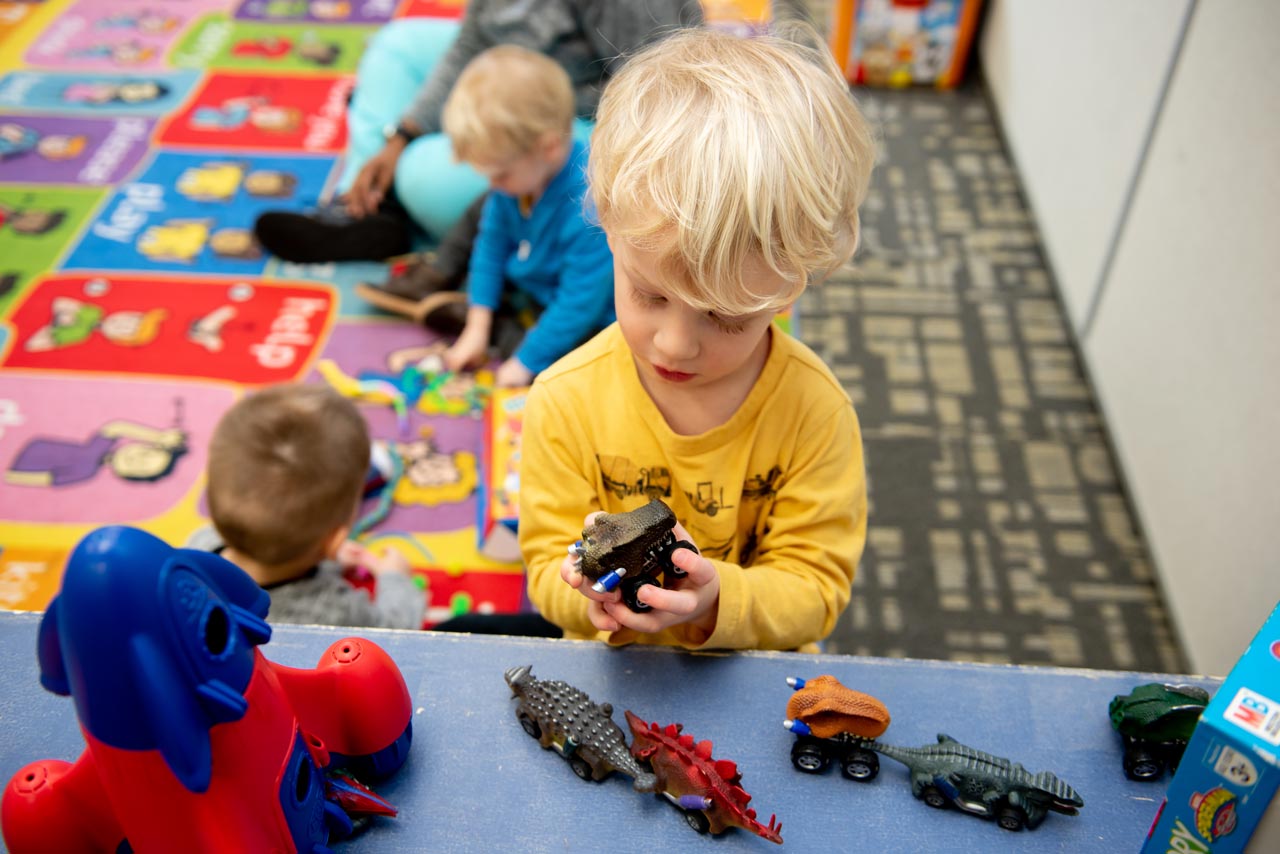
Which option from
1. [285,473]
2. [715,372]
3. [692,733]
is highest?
[715,372]

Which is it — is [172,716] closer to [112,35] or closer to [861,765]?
[861,765]

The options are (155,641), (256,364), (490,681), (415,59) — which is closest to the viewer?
(155,641)

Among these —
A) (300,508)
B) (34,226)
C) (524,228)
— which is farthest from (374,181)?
(300,508)

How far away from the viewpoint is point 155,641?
493 mm

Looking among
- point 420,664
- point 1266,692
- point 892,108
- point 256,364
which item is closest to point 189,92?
point 256,364

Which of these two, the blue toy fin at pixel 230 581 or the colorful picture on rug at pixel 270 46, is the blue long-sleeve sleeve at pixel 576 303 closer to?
the blue toy fin at pixel 230 581

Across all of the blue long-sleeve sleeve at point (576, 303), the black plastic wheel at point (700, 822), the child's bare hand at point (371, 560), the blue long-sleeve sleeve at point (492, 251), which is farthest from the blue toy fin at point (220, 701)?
the blue long-sleeve sleeve at point (492, 251)

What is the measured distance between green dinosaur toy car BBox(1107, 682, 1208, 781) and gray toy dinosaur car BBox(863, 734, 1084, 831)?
65 mm

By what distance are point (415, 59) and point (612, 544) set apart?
73.7 inches

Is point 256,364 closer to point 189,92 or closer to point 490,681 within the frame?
point 189,92

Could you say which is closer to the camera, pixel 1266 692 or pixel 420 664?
pixel 1266 692

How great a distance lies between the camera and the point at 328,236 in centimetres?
194

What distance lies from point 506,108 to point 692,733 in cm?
103

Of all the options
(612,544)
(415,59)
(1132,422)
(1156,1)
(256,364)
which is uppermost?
(1156,1)
